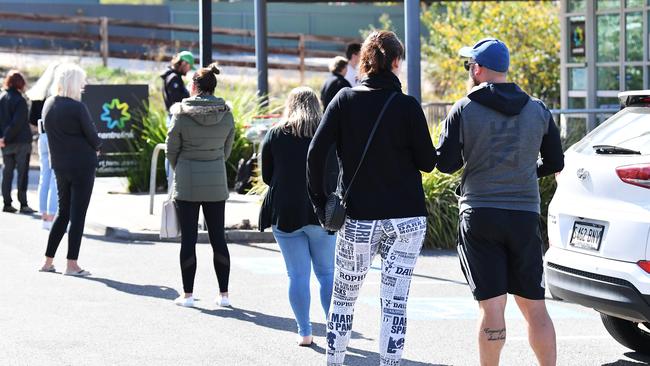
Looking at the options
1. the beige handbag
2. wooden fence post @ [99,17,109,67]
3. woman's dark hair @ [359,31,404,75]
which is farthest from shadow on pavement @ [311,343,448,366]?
wooden fence post @ [99,17,109,67]

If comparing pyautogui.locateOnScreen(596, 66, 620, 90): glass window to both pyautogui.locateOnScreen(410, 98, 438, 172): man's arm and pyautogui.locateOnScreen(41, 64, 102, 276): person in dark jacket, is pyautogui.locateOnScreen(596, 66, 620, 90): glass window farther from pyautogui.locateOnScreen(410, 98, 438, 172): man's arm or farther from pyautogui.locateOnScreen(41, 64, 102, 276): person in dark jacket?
pyautogui.locateOnScreen(410, 98, 438, 172): man's arm

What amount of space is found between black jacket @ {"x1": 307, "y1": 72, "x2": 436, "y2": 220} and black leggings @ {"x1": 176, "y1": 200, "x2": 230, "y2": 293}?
3.22 m

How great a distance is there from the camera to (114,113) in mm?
17438

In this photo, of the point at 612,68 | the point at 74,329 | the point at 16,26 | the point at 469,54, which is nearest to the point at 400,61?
the point at 469,54

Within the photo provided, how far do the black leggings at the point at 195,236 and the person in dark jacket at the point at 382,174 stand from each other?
3.14 metres

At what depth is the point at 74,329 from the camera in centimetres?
859

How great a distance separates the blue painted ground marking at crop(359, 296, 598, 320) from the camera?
30.6ft

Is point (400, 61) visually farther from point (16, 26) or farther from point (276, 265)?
point (16, 26)

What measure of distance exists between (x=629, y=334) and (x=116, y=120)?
1096 centimetres

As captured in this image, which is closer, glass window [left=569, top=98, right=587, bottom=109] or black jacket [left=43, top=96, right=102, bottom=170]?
black jacket [left=43, top=96, right=102, bottom=170]

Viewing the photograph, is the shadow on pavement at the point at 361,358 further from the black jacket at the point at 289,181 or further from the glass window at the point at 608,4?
the glass window at the point at 608,4

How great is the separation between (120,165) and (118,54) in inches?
662

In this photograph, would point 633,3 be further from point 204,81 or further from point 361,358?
point 361,358

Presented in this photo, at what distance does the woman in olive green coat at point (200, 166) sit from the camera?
30.6 ft
